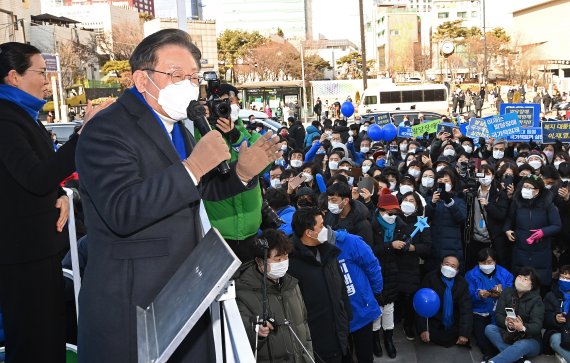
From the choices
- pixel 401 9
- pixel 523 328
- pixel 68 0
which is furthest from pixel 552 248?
pixel 68 0

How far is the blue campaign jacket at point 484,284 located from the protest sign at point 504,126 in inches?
230

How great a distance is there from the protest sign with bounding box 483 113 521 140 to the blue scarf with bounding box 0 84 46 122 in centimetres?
1044

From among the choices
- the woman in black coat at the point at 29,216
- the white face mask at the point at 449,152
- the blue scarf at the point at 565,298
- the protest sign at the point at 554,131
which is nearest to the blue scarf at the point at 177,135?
the woman in black coat at the point at 29,216

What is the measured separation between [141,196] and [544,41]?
76.6 m

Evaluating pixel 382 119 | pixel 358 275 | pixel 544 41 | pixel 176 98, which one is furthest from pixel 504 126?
pixel 544 41

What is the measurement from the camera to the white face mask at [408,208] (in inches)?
270

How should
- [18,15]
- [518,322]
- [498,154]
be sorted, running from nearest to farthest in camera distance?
[518,322] < [498,154] < [18,15]

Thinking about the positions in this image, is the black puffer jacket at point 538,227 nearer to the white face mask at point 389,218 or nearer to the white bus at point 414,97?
the white face mask at point 389,218

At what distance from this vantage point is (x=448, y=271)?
6293mm

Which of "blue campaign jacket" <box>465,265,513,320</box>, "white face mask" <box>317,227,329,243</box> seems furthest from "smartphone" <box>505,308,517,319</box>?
"white face mask" <box>317,227,329,243</box>

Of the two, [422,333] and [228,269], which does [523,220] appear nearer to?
[422,333]

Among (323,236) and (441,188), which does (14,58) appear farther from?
(441,188)

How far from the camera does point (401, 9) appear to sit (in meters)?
106

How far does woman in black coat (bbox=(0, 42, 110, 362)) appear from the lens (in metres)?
2.43
